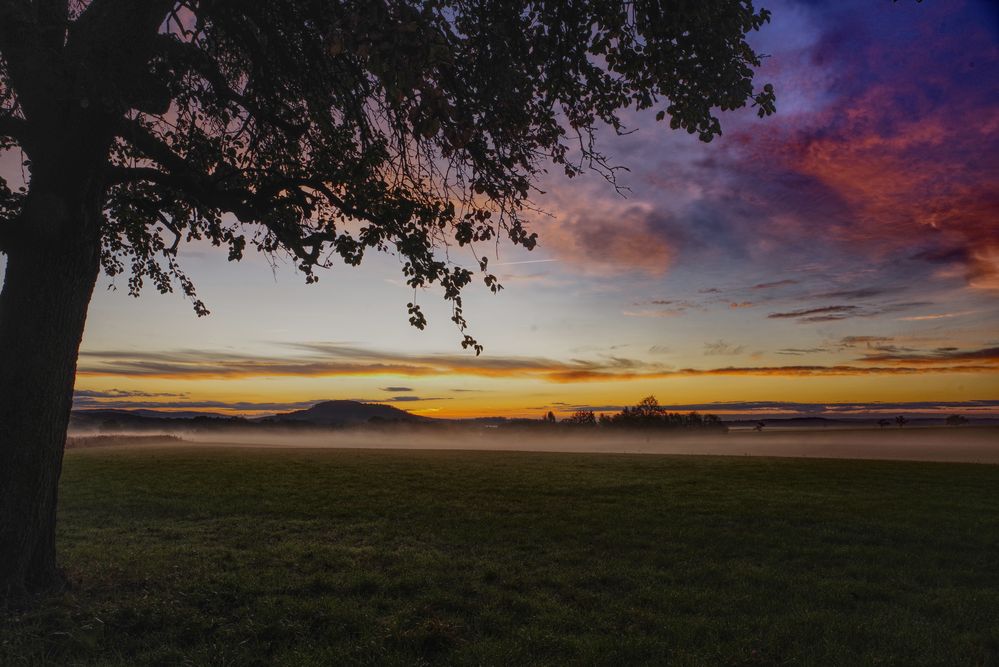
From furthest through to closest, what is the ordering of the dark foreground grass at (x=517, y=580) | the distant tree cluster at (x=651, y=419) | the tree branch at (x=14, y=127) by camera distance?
the distant tree cluster at (x=651, y=419)
the tree branch at (x=14, y=127)
the dark foreground grass at (x=517, y=580)

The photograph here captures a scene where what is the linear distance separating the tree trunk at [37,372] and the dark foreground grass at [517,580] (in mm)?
975

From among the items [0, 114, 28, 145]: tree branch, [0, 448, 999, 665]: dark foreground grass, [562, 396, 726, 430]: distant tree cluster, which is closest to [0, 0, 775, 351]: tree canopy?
[0, 114, 28, 145]: tree branch

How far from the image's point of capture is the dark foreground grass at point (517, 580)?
23.6ft

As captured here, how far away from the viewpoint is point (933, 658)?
715 centimetres

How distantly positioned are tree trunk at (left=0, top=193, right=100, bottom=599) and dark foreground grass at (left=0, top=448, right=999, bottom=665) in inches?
38.4

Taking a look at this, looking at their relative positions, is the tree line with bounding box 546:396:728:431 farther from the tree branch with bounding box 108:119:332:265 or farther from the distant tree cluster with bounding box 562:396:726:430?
the tree branch with bounding box 108:119:332:265

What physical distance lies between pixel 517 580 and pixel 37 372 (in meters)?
8.66

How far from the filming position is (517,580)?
1019cm

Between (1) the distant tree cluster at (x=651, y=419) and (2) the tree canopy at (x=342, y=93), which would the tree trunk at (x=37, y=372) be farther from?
(1) the distant tree cluster at (x=651, y=419)

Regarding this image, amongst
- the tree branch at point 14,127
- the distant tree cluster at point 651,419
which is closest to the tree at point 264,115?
the tree branch at point 14,127

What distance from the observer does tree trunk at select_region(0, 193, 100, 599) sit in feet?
26.9

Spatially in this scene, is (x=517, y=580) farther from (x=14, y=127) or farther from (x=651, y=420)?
(x=651, y=420)

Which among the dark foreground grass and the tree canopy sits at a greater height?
the tree canopy

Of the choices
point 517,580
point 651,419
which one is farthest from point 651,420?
point 517,580
